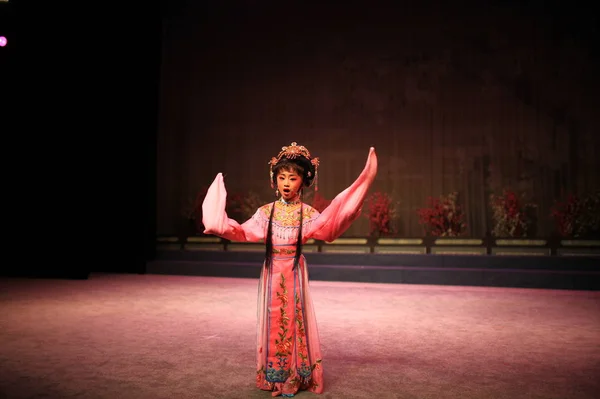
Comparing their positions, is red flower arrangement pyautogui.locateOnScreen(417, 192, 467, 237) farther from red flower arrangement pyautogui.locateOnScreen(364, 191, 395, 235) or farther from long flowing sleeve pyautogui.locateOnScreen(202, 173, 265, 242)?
long flowing sleeve pyautogui.locateOnScreen(202, 173, 265, 242)

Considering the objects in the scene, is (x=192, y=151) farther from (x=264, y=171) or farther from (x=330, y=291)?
(x=330, y=291)

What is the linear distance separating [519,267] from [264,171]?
4.82 metres

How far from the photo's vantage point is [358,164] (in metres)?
9.53

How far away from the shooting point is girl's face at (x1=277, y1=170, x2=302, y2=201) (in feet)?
8.91

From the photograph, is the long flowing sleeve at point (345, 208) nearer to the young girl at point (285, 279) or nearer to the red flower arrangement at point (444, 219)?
the young girl at point (285, 279)

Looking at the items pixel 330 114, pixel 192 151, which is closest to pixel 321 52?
pixel 330 114

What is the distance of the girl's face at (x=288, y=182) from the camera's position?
271cm

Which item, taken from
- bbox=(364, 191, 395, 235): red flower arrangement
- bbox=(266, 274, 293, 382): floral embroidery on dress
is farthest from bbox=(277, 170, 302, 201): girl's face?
bbox=(364, 191, 395, 235): red flower arrangement

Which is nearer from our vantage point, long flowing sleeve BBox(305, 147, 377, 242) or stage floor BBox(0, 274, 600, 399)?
long flowing sleeve BBox(305, 147, 377, 242)

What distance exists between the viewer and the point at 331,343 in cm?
378

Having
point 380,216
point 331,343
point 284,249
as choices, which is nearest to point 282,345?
point 284,249

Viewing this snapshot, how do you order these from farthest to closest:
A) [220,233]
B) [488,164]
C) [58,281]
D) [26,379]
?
[488,164] → [58,281] → [26,379] → [220,233]

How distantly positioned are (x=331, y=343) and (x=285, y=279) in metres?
1.30

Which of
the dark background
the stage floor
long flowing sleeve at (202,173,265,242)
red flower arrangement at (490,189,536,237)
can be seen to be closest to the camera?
long flowing sleeve at (202,173,265,242)
